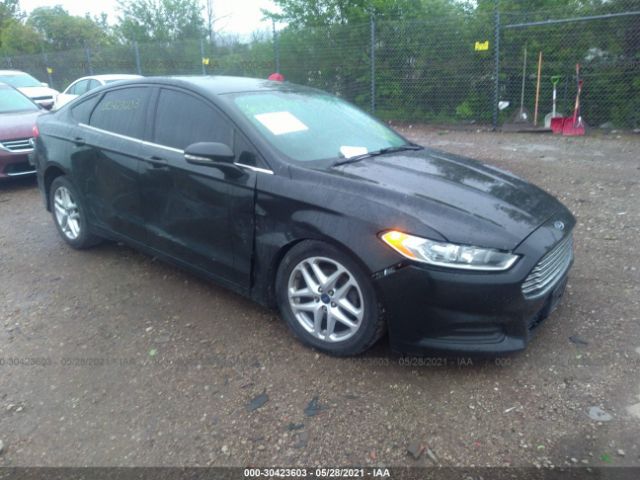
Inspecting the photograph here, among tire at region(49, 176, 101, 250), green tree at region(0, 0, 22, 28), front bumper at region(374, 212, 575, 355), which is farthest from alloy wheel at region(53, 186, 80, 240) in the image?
green tree at region(0, 0, 22, 28)

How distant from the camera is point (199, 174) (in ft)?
12.5

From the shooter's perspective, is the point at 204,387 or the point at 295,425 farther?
the point at 204,387

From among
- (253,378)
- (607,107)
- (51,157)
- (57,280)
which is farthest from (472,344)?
→ (607,107)

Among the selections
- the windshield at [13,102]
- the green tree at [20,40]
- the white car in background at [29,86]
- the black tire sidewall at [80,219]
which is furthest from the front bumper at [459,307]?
the green tree at [20,40]

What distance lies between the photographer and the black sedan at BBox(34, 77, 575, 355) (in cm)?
293

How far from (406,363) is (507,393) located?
0.58 m

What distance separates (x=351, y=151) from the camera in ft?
12.7

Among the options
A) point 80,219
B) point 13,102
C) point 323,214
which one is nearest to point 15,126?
point 13,102

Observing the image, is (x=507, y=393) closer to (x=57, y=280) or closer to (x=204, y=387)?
(x=204, y=387)

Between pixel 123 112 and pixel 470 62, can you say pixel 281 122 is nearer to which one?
pixel 123 112

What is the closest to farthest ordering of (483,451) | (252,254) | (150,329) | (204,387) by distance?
(483,451), (204,387), (252,254), (150,329)

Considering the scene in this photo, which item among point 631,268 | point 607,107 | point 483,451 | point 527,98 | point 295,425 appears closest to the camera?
point 483,451

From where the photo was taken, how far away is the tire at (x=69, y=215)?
200 inches

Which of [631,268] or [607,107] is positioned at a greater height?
[607,107]
